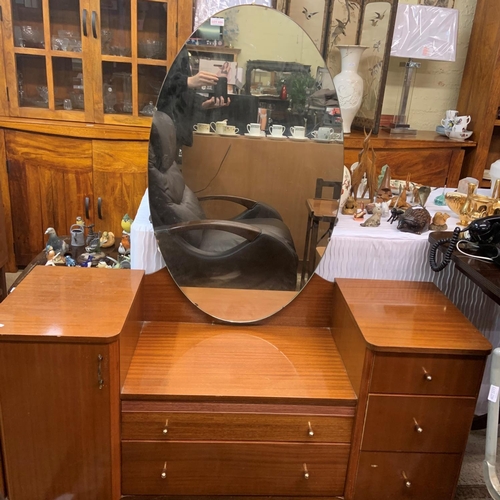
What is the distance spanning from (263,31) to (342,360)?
928 mm

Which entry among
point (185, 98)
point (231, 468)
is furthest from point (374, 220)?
point (231, 468)

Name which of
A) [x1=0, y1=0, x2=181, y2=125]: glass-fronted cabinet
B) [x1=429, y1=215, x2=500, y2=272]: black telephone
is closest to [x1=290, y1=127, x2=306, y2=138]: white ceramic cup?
[x1=429, y1=215, x2=500, y2=272]: black telephone

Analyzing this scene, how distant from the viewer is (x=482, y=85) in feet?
8.70

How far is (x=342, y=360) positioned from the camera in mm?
1376

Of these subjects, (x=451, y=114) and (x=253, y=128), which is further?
(x=451, y=114)

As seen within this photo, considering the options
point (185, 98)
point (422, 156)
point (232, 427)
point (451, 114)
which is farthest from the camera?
point (451, 114)

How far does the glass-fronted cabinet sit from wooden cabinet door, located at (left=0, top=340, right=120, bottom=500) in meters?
1.54

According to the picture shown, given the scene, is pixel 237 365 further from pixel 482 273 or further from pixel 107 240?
pixel 107 240

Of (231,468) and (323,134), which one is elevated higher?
(323,134)

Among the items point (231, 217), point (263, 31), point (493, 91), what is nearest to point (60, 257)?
point (231, 217)

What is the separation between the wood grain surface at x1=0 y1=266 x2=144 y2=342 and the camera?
1096 mm

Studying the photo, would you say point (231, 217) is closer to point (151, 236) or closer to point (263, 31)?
point (151, 236)

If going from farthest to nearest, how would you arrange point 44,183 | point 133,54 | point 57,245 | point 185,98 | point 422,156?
point 422,156 → point 44,183 → point 133,54 → point 57,245 → point 185,98

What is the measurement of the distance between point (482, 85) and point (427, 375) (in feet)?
6.70
